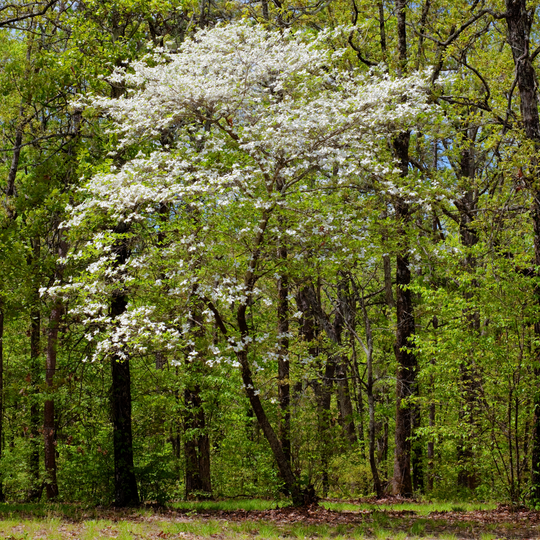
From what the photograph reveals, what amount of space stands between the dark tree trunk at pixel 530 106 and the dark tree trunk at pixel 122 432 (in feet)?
Result: 24.7

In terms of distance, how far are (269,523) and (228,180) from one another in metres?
5.49

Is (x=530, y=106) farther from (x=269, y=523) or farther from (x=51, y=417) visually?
(x=51, y=417)

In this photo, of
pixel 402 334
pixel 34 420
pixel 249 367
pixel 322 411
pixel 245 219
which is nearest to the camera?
pixel 245 219

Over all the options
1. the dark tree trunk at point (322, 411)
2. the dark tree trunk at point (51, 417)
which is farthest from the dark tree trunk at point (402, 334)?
the dark tree trunk at point (51, 417)

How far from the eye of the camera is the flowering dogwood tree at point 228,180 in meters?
8.68

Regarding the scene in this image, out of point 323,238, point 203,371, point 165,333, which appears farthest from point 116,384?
point 323,238

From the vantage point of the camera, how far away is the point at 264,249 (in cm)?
955

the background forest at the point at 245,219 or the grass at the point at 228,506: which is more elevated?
the background forest at the point at 245,219

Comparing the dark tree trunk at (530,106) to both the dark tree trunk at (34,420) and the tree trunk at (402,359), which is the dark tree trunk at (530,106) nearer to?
the tree trunk at (402,359)

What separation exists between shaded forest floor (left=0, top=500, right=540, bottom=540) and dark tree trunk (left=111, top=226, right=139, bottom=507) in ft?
2.12

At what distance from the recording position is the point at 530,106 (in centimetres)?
1000

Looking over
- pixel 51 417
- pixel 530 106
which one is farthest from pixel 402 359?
pixel 51 417

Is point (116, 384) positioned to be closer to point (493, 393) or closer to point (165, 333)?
point (165, 333)

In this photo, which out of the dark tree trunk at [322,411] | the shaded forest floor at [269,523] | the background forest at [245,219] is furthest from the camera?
the dark tree trunk at [322,411]
